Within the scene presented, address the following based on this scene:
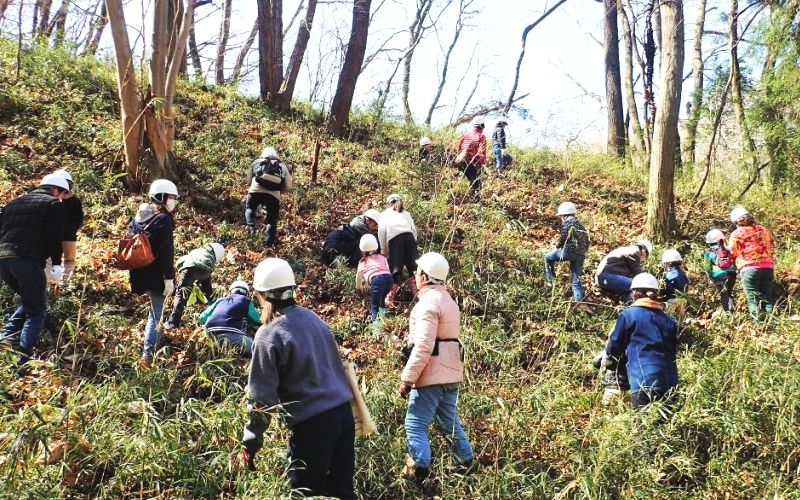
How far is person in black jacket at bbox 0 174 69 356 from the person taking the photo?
191 inches

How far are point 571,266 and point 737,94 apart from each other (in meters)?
7.14

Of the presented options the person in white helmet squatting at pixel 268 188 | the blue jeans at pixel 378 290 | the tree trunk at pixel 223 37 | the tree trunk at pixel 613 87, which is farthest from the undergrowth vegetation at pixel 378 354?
the tree trunk at pixel 223 37

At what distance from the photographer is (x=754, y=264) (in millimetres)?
7566

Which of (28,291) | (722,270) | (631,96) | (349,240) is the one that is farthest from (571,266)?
(631,96)

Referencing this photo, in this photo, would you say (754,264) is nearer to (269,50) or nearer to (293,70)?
(293,70)

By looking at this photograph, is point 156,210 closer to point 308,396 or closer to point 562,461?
point 308,396

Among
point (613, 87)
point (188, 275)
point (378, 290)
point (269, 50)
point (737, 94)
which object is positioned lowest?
point (378, 290)

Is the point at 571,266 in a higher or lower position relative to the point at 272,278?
lower

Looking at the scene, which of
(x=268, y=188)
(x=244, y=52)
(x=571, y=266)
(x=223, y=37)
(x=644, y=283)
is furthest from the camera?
(x=244, y=52)

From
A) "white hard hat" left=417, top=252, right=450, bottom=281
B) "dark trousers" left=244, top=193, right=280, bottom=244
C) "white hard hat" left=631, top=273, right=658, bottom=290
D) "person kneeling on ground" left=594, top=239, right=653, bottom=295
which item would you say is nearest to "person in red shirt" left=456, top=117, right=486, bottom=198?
"person kneeling on ground" left=594, top=239, right=653, bottom=295

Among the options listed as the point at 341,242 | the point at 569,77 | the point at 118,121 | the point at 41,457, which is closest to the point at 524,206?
the point at 341,242

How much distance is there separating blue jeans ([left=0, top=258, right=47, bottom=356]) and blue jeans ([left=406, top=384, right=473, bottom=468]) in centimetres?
339

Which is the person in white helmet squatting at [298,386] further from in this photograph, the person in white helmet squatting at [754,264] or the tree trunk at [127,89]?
the tree trunk at [127,89]

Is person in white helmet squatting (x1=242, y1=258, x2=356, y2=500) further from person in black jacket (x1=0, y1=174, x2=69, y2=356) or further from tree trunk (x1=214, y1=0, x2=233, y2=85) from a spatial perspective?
tree trunk (x1=214, y1=0, x2=233, y2=85)
